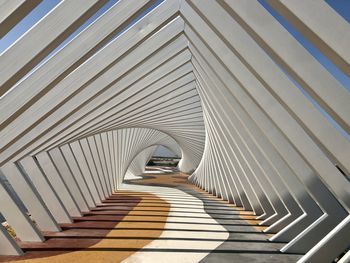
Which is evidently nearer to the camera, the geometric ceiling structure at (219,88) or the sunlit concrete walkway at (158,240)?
the geometric ceiling structure at (219,88)

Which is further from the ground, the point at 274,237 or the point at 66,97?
the point at 66,97

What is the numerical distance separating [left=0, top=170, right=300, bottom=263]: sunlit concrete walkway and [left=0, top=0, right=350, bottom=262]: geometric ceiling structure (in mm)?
480

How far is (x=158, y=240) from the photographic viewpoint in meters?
7.54

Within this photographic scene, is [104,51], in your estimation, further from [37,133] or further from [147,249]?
[147,249]

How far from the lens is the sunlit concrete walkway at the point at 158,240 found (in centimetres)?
628

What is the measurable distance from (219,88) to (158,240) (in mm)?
3940

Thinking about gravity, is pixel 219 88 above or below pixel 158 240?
above

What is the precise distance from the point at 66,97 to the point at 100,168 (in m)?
9.22

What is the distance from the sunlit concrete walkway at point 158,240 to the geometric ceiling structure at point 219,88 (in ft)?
1.58

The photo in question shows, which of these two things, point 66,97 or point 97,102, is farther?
point 97,102

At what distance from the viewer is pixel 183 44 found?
8.90 meters

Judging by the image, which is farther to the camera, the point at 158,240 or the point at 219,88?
the point at 219,88

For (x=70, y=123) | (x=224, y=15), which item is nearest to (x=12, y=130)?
(x=70, y=123)

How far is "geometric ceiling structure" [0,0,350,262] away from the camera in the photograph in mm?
3652
